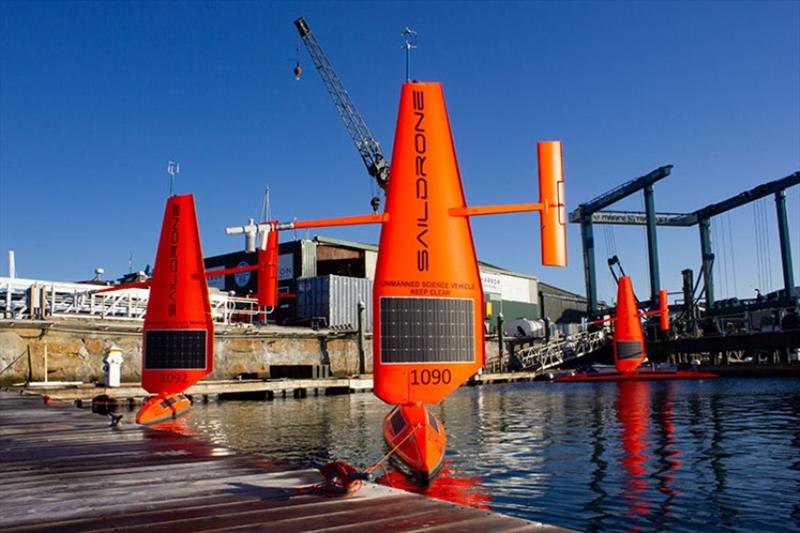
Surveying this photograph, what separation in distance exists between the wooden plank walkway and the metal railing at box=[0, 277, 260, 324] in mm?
27382

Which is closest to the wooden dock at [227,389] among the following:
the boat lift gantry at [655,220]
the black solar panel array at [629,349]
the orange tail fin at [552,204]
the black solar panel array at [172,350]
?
the black solar panel array at [172,350]

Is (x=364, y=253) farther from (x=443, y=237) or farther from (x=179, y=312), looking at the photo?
(x=443, y=237)

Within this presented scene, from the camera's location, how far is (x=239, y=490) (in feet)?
28.9

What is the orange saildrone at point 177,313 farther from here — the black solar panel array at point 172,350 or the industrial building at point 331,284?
the industrial building at point 331,284

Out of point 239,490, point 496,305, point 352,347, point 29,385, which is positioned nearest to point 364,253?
point 352,347

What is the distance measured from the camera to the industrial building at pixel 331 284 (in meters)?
67.2

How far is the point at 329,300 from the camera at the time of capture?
66.3 metres

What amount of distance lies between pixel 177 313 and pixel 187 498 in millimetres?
16698

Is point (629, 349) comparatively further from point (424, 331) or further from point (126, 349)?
point (424, 331)

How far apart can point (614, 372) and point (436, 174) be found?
1961 inches

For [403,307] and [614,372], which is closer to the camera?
[403,307]

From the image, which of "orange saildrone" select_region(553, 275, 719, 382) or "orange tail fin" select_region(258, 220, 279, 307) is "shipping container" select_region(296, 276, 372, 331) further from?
"orange tail fin" select_region(258, 220, 279, 307)

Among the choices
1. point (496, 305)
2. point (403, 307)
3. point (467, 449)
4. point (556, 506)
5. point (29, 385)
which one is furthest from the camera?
point (496, 305)

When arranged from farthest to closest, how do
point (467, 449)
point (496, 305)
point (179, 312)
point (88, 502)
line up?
1. point (496, 305)
2. point (179, 312)
3. point (467, 449)
4. point (88, 502)
